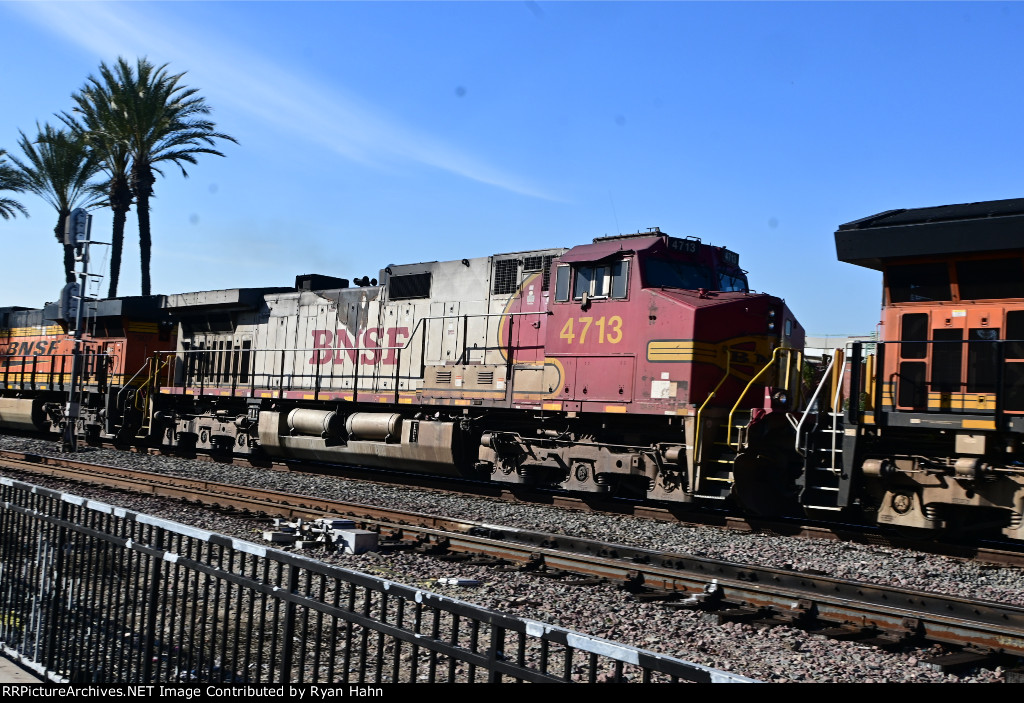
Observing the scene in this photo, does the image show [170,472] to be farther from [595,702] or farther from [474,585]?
[595,702]

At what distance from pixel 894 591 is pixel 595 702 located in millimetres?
5903

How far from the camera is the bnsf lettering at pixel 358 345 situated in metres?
16.9

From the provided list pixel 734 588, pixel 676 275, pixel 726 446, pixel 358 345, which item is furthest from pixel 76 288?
pixel 734 588

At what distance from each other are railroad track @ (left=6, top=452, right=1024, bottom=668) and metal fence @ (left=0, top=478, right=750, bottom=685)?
205 cm

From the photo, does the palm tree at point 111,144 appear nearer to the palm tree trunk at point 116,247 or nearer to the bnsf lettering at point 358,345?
the palm tree trunk at point 116,247

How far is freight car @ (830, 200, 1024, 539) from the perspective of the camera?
31.4ft

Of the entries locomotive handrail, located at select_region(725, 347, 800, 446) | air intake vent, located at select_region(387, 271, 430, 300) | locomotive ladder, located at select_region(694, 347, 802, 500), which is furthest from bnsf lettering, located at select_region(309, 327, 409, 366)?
locomotive handrail, located at select_region(725, 347, 800, 446)

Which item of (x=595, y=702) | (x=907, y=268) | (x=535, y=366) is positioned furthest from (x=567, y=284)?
(x=595, y=702)

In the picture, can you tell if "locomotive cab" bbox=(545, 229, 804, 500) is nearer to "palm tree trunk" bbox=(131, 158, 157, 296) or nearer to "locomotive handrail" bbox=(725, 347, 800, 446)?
"locomotive handrail" bbox=(725, 347, 800, 446)

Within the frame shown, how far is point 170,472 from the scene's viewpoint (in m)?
17.1

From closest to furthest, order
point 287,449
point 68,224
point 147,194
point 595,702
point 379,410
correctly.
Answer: point 595,702, point 379,410, point 287,449, point 68,224, point 147,194

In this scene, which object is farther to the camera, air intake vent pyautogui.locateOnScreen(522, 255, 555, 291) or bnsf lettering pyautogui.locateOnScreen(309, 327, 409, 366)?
bnsf lettering pyautogui.locateOnScreen(309, 327, 409, 366)

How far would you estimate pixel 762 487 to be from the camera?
11.9 m

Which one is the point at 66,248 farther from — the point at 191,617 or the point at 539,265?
the point at 191,617
